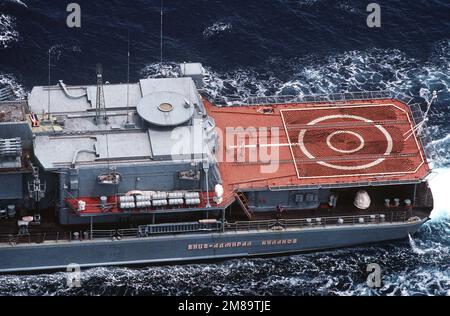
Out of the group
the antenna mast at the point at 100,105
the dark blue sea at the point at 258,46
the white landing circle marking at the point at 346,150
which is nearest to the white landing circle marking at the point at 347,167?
the white landing circle marking at the point at 346,150

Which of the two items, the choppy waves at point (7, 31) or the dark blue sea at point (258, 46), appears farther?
the choppy waves at point (7, 31)

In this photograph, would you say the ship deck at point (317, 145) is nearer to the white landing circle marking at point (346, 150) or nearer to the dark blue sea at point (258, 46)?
the white landing circle marking at point (346, 150)

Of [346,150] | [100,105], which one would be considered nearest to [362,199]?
[346,150]

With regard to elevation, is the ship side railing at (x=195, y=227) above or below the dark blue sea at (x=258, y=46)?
below
